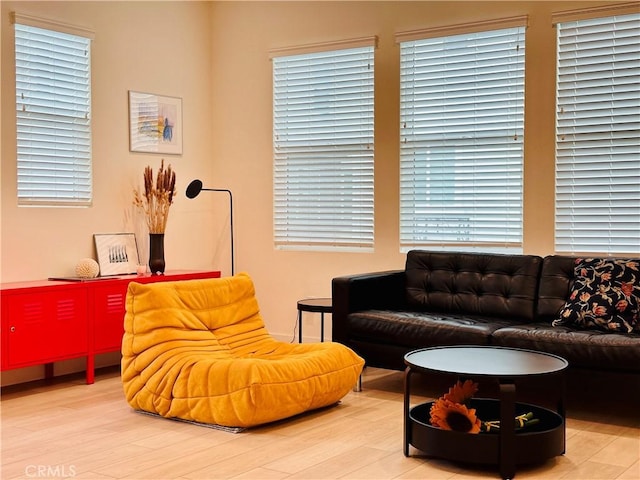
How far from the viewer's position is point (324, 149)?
6277mm

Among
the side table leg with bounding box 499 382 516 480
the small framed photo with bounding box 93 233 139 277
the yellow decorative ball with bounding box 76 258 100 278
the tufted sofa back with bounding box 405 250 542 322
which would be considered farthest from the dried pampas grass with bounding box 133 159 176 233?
the side table leg with bounding box 499 382 516 480

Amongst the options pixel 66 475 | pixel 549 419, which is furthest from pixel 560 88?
pixel 66 475

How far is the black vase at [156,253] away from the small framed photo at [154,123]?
73 cm

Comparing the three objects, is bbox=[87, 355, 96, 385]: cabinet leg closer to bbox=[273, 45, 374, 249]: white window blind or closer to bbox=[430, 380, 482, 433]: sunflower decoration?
bbox=[273, 45, 374, 249]: white window blind

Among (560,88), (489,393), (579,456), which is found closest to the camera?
(579,456)

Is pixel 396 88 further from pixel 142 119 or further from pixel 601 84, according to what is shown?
pixel 142 119

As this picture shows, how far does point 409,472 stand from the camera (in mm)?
3342

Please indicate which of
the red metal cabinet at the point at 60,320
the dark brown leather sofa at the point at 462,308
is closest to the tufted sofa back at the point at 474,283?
the dark brown leather sofa at the point at 462,308

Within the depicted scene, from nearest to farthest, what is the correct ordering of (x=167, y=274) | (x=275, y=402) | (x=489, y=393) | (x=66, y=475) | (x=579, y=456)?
(x=66, y=475), (x=579, y=456), (x=275, y=402), (x=489, y=393), (x=167, y=274)

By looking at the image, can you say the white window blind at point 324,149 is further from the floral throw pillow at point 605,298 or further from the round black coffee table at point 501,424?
the round black coffee table at point 501,424

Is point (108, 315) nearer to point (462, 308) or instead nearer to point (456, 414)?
point (462, 308)

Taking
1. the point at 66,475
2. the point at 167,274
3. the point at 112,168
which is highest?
the point at 112,168

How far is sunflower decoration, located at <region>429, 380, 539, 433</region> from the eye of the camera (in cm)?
337

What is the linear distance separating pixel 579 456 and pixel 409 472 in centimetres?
82
